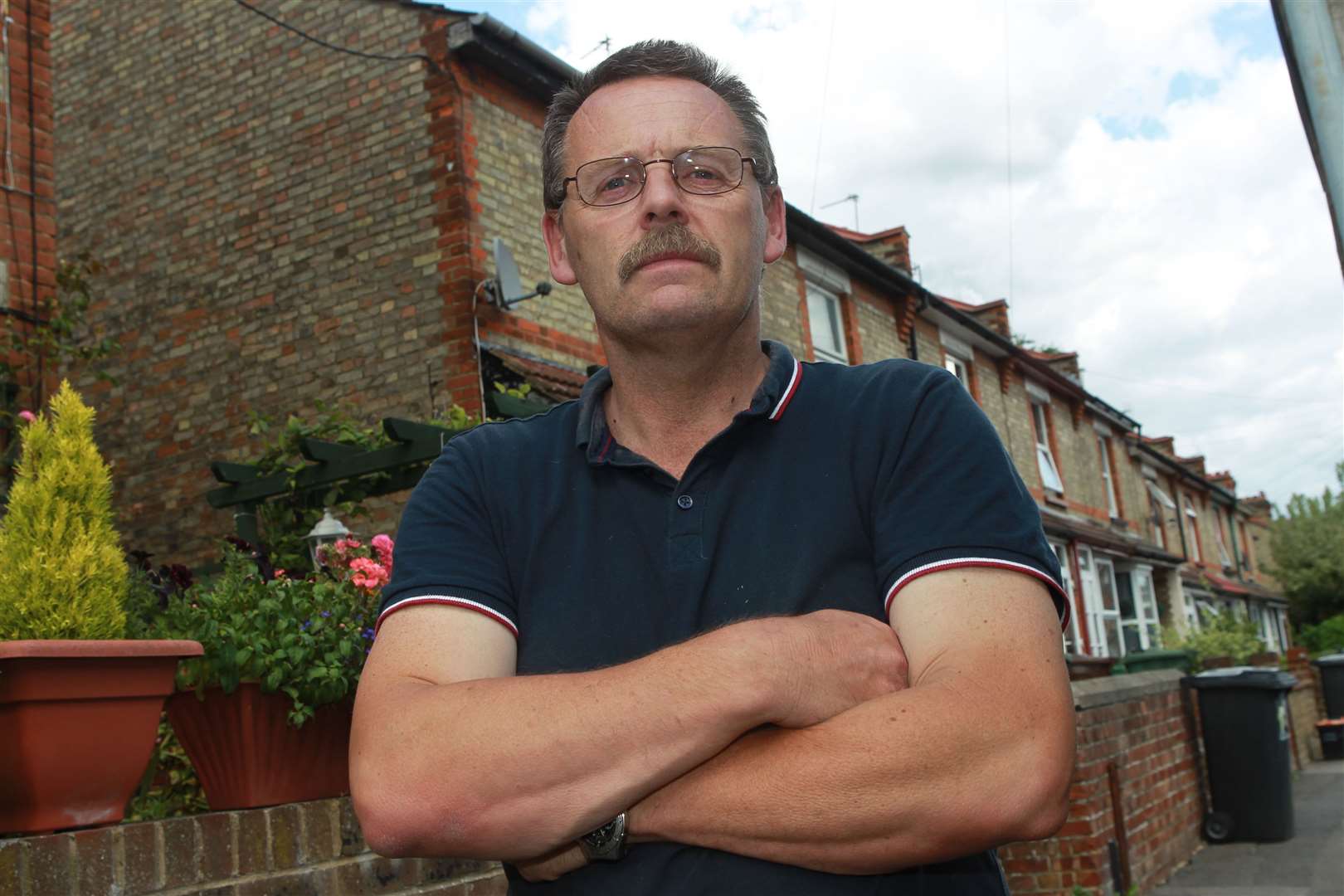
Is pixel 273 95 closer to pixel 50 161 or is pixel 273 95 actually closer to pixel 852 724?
pixel 50 161

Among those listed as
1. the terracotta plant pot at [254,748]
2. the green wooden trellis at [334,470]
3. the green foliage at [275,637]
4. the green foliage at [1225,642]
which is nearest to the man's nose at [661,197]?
the green foliage at [275,637]

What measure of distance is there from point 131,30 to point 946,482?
12754 mm

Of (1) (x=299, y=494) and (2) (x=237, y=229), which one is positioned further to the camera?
(2) (x=237, y=229)

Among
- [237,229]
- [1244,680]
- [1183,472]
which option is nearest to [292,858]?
[1244,680]

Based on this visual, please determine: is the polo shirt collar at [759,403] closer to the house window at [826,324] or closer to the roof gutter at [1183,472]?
the house window at [826,324]

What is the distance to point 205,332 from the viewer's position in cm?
1120

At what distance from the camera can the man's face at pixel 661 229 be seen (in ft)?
6.83

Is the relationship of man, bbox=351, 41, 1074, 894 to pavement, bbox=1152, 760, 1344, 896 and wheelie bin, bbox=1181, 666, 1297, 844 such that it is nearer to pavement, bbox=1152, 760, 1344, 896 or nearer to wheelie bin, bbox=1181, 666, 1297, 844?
pavement, bbox=1152, 760, 1344, 896

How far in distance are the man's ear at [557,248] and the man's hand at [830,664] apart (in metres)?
0.91

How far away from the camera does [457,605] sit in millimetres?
1930

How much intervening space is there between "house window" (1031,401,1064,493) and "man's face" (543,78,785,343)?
21.8 metres

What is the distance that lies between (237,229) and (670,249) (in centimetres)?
1004

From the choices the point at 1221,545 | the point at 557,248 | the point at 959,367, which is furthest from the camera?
the point at 1221,545

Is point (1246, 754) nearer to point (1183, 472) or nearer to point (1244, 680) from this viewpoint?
point (1244, 680)
